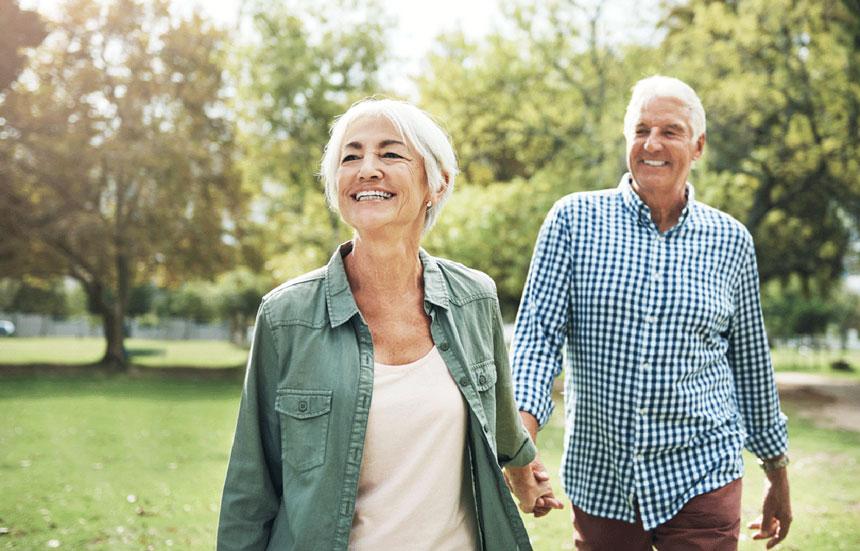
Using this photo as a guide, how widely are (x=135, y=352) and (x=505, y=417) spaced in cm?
4941

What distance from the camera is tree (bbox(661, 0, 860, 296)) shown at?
21375mm

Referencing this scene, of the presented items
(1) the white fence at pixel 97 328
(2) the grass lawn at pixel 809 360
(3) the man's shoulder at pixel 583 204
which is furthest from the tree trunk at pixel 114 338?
(3) the man's shoulder at pixel 583 204

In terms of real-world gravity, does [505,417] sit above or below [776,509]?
above

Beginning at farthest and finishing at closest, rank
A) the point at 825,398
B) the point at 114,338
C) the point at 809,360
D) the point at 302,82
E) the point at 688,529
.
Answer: the point at 809,360 < the point at 114,338 < the point at 302,82 < the point at 825,398 < the point at 688,529

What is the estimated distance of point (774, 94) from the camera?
855 inches

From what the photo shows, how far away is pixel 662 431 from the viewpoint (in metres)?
3.21

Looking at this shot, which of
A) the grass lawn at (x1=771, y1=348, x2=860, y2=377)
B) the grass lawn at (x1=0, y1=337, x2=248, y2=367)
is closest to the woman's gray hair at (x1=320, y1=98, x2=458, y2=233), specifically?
the grass lawn at (x1=0, y1=337, x2=248, y2=367)

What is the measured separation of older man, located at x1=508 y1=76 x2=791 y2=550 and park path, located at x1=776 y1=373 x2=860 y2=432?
16.2m

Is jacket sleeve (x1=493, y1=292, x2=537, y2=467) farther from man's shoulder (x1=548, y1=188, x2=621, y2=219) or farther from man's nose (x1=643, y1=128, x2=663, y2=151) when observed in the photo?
man's nose (x1=643, y1=128, x2=663, y2=151)

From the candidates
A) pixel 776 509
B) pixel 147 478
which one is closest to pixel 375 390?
pixel 776 509

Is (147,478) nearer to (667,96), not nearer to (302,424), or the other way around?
(667,96)

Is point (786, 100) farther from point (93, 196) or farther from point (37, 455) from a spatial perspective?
point (93, 196)

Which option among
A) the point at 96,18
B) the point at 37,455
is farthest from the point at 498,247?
the point at 96,18

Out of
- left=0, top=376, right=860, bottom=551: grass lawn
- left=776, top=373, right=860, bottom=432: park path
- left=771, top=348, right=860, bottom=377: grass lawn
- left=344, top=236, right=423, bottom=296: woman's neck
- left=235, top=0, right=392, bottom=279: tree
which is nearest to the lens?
left=344, top=236, right=423, bottom=296: woman's neck
